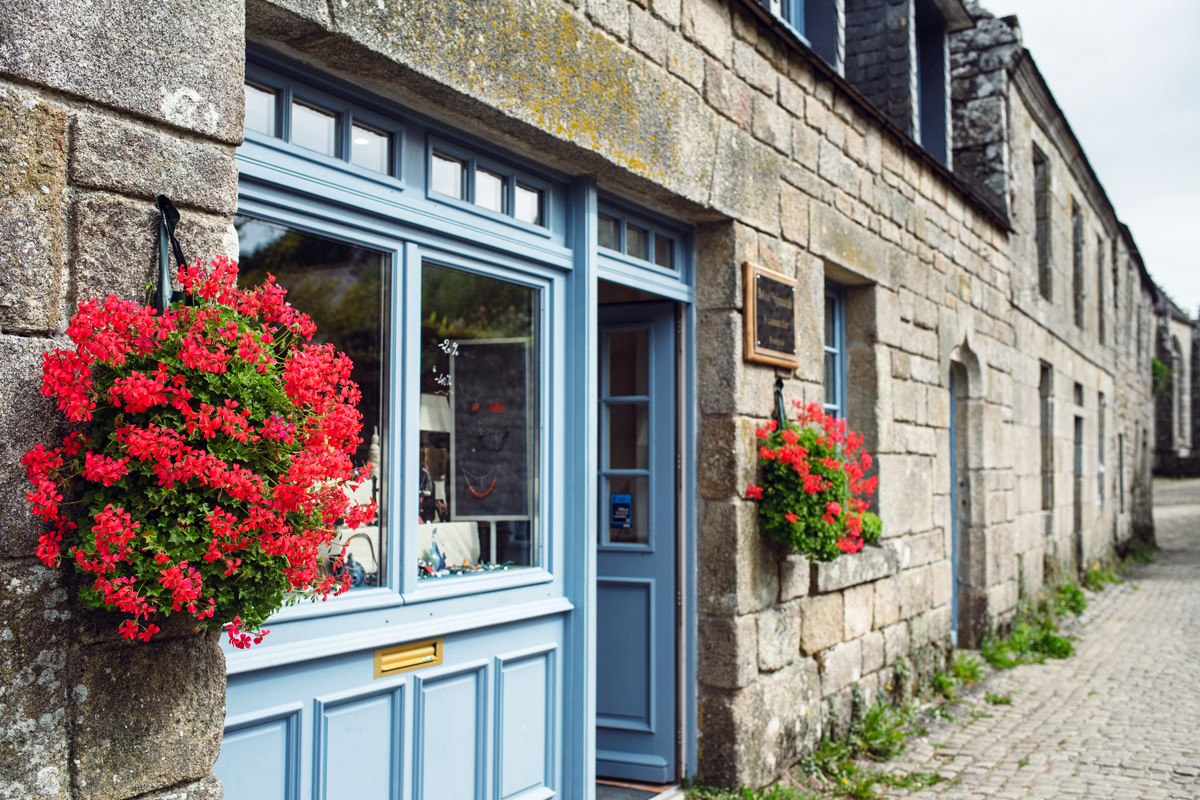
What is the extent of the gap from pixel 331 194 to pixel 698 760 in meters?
2.92

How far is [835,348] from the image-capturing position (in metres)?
6.08

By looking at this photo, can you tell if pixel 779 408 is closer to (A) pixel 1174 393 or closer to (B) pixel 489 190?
(B) pixel 489 190

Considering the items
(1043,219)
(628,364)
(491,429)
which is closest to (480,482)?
(491,429)

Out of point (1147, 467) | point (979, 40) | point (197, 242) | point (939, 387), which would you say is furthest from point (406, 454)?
point (1147, 467)

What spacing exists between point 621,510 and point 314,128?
242cm

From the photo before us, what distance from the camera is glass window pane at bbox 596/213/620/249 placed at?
4109mm

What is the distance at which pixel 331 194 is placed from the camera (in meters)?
2.85

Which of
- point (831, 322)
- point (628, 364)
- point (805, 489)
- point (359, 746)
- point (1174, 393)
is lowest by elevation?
point (359, 746)

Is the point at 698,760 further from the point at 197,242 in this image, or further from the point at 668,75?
the point at 197,242

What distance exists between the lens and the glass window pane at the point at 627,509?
15.3ft

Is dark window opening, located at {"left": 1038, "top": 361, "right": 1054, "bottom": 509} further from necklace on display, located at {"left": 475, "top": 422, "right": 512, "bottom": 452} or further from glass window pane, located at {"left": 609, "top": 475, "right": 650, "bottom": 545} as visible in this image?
necklace on display, located at {"left": 475, "top": 422, "right": 512, "bottom": 452}

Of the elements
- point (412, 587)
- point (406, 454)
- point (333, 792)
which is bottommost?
point (333, 792)

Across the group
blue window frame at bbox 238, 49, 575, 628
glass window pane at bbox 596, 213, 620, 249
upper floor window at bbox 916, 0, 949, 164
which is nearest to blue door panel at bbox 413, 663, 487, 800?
blue window frame at bbox 238, 49, 575, 628

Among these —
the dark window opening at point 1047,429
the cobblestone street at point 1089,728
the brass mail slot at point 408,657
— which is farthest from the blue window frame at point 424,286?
the dark window opening at point 1047,429
